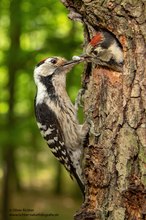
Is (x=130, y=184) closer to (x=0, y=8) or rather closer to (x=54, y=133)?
(x=54, y=133)

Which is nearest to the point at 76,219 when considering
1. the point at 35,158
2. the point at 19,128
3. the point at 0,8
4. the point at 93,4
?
the point at 93,4

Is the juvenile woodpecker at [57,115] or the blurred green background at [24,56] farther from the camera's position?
the blurred green background at [24,56]

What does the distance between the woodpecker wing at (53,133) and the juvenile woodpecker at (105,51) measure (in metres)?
0.97

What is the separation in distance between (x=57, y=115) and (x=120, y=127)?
1381mm

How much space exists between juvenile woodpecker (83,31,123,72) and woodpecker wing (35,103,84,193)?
38.1 inches

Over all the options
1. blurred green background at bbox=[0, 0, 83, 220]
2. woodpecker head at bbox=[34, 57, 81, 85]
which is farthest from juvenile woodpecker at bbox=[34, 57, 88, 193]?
blurred green background at bbox=[0, 0, 83, 220]

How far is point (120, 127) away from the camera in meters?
3.36

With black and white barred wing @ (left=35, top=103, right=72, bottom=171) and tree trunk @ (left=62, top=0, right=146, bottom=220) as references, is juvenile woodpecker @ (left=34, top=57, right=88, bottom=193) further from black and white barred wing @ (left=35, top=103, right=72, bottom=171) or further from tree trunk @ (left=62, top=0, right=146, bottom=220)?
tree trunk @ (left=62, top=0, right=146, bottom=220)

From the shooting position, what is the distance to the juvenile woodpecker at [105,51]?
11.5 feet

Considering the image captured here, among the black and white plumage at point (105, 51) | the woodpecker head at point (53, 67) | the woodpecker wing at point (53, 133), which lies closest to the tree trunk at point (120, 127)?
the black and white plumage at point (105, 51)

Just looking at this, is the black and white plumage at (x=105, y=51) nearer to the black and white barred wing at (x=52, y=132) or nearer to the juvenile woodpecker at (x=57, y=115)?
the juvenile woodpecker at (x=57, y=115)

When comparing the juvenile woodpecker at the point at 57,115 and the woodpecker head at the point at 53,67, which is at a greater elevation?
the woodpecker head at the point at 53,67

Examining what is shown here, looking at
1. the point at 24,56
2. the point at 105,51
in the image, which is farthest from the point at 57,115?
the point at 24,56

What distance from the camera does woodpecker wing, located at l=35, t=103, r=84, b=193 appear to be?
14.9ft
